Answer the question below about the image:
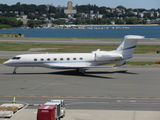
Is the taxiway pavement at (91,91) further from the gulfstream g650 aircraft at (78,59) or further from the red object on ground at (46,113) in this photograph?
the red object on ground at (46,113)

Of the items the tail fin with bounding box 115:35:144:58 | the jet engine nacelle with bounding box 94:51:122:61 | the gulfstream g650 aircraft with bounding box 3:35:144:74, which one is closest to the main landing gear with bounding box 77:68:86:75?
the gulfstream g650 aircraft with bounding box 3:35:144:74

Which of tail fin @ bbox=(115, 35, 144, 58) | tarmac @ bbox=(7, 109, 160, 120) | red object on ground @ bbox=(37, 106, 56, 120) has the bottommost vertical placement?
tarmac @ bbox=(7, 109, 160, 120)

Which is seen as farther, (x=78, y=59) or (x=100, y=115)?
(x=78, y=59)

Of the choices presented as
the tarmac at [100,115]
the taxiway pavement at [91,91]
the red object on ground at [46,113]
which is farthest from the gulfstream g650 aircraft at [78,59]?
the red object on ground at [46,113]

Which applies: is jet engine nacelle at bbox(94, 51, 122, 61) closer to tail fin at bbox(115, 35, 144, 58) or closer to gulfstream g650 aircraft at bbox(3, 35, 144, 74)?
gulfstream g650 aircraft at bbox(3, 35, 144, 74)

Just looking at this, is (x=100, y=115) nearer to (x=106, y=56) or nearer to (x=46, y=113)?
(x=46, y=113)

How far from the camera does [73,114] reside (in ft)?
69.7

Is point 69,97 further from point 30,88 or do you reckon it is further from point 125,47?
point 125,47

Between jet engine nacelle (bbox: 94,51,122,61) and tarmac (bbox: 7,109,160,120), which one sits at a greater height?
jet engine nacelle (bbox: 94,51,122,61)

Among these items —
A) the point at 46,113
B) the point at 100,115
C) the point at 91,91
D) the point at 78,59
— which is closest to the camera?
the point at 46,113

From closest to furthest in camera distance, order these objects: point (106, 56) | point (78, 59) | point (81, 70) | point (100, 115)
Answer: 1. point (100, 115)
2. point (106, 56)
3. point (78, 59)
4. point (81, 70)

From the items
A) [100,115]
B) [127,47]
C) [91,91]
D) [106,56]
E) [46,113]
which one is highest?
[127,47]

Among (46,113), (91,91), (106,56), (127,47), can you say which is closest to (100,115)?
(46,113)

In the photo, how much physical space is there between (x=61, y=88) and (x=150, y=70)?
13862 millimetres
